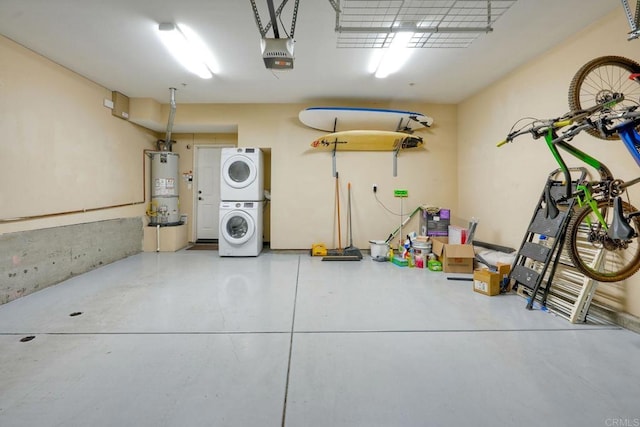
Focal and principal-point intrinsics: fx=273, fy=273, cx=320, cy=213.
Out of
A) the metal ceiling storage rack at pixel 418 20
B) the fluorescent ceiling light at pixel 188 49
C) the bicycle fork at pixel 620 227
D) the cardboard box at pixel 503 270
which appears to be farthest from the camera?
the cardboard box at pixel 503 270

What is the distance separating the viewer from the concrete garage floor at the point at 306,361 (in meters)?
1.29

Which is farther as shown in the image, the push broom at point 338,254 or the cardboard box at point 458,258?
the push broom at point 338,254

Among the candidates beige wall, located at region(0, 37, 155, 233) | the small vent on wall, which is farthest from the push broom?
the small vent on wall

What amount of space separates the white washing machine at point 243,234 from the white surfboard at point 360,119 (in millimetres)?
1743

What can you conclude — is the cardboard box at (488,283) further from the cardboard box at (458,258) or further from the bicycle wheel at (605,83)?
the bicycle wheel at (605,83)

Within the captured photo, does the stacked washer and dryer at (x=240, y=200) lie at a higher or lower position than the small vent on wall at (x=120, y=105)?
lower

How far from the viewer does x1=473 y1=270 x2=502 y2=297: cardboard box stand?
112 inches

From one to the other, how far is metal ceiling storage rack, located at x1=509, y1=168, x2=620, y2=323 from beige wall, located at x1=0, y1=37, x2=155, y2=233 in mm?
5151

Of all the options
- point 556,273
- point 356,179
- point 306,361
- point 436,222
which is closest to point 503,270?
point 556,273

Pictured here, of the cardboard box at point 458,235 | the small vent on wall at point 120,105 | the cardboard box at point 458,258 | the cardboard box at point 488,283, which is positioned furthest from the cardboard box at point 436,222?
the small vent on wall at point 120,105

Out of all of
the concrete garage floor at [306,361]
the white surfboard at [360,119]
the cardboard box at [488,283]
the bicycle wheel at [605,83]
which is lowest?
the concrete garage floor at [306,361]

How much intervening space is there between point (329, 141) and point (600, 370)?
4.07 metres

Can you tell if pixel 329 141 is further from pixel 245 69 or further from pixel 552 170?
pixel 552 170

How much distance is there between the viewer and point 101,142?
4004mm
